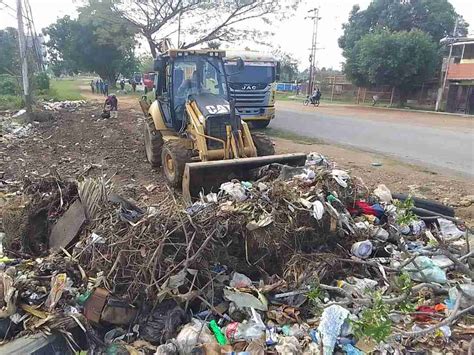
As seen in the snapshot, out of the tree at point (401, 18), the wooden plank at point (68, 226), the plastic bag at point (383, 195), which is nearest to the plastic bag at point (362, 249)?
the plastic bag at point (383, 195)

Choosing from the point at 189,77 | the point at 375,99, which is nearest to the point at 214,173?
the point at 189,77

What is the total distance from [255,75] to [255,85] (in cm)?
34

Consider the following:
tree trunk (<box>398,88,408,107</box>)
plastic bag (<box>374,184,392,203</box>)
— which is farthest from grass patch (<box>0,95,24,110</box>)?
tree trunk (<box>398,88,408,107</box>)

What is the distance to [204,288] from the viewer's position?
3.44 meters

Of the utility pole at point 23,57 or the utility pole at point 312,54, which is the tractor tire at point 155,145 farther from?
the utility pole at point 312,54

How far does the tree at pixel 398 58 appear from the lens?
25625mm

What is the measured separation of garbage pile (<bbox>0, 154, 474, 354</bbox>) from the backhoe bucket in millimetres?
750

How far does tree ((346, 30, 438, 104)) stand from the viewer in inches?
1009

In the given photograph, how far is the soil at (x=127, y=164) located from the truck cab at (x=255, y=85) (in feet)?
5.58

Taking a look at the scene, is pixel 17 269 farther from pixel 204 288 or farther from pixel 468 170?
pixel 468 170

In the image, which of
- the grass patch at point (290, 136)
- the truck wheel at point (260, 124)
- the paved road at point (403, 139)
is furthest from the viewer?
the truck wheel at point (260, 124)

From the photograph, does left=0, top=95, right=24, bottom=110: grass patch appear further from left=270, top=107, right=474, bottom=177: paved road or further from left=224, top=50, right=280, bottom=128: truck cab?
left=270, top=107, right=474, bottom=177: paved road

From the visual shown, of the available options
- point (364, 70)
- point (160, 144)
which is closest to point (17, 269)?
point (160, 144)

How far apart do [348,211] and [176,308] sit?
7.28 feet
